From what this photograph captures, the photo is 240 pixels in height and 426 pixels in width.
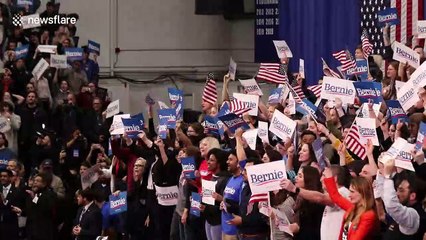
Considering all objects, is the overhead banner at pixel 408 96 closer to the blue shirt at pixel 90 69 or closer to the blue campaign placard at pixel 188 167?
the blue campaign placard at pixel 188 167

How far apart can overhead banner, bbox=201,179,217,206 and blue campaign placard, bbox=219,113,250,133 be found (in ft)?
4.87

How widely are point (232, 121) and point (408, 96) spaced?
116 inches

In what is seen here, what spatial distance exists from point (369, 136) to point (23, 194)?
7671 millimetres

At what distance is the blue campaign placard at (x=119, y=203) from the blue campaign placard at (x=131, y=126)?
99 centimetres

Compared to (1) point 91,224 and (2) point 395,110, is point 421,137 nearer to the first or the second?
(2) point 395,110

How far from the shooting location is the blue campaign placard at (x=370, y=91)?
15828 millimetres

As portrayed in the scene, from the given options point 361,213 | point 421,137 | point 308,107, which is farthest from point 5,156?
point 361,213

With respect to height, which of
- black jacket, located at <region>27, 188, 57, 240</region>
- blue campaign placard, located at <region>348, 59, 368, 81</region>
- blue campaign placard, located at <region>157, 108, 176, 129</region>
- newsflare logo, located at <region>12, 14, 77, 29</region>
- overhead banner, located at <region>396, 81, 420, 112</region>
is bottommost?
black jacket, located at <region>27, 188, 57, 240</region>

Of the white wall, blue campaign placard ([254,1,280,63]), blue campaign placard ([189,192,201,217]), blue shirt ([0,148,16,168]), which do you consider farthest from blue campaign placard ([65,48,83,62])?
blue campaign placard ([189,192,201,217])

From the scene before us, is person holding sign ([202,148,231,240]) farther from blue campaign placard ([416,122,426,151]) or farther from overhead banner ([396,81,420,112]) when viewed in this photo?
blue campaign placard ([416,122,426,151])

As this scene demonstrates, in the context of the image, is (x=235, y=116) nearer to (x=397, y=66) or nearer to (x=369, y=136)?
(x=397, y=66)

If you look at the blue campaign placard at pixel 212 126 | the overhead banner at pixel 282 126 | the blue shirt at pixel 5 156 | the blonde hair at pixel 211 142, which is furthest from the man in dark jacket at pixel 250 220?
the blue shirt at pixel 5 156

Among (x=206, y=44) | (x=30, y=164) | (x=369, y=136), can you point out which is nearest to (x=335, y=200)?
(x=369, y=136)

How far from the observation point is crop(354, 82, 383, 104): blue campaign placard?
623 inches
